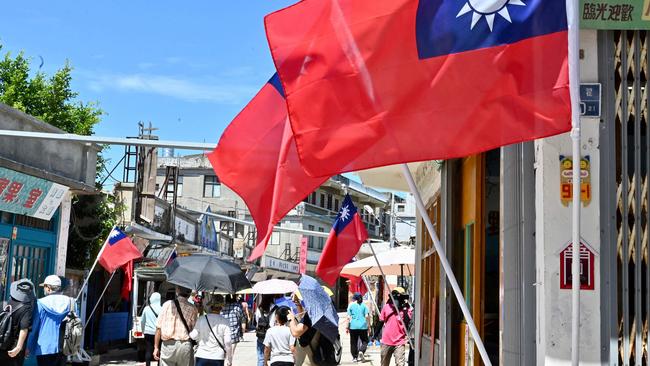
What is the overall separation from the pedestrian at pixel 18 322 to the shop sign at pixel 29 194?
6.13 metres

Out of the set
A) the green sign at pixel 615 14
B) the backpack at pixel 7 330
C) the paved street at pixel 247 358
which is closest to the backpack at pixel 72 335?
the backpack at pixel 7 330

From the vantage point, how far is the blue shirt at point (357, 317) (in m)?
24.1

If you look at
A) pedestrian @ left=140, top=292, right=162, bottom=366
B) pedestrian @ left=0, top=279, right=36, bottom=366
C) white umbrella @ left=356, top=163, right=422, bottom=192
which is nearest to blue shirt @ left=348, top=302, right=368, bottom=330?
pedestrian @ left=140, top=292, right=162, bottom=366

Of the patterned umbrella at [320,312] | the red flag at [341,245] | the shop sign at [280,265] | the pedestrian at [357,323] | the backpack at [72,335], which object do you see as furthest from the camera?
the shop sign at [280,265]

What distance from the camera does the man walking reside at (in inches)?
502

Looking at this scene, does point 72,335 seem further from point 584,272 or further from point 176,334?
point 584,272

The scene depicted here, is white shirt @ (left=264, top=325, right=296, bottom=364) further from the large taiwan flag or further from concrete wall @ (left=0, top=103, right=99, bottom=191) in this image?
concrete wall @ (left=0, top=103, right=99, bottom=191)

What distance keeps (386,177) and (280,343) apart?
3404 millimetres

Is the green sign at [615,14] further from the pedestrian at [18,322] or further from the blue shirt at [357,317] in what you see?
the blue shirt at [357,317]

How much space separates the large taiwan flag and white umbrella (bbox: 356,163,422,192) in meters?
6.95

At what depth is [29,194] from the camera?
18672mm

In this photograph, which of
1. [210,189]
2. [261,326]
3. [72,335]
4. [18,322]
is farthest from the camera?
[210,189]

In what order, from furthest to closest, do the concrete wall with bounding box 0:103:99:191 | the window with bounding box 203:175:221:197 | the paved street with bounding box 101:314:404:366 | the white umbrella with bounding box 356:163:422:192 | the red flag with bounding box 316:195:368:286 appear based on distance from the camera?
1. the window with bounding box 203:175:221:197
2. the paved street with bounding box 101:314:404:366
3. the concrete wall with bounding box 0:103:99:191
4. the white umbrella with bounding box 356:163:422:192
5. the red flag with bounding box 316:195:368:286

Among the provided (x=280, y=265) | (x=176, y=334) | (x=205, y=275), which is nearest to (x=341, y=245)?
(x=205, y=275)
